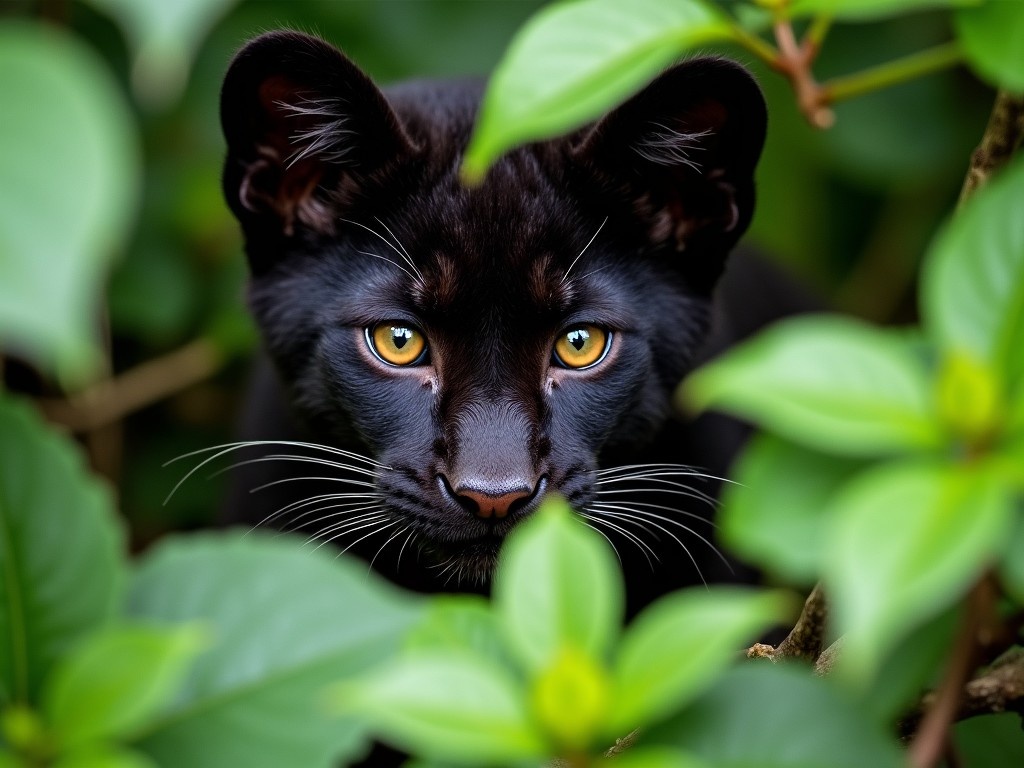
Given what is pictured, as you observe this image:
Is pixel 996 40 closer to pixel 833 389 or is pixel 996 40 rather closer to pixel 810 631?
pixel 833 389

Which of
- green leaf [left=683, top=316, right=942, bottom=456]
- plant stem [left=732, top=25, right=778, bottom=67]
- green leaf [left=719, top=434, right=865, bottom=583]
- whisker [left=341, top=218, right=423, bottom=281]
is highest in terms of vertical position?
plant stem [left=732, top=25, right=778, bottom=67]

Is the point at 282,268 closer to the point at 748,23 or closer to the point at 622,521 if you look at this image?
the point at 622,521

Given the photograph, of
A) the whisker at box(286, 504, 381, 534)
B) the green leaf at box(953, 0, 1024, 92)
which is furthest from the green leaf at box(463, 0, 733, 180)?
the whisker at box(286, 504, 381, 534)

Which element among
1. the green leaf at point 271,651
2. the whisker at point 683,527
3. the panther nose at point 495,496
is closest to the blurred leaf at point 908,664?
the green leaf at point 271,651

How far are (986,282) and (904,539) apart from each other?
0.23 metres

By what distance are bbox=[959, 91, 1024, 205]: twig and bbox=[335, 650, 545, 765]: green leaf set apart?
0.66 m

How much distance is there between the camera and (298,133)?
1941 millimetres

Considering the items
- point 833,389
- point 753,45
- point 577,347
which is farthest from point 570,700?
point 577,347

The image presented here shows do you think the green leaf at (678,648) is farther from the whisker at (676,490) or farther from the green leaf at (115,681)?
the whisker at (676,490)

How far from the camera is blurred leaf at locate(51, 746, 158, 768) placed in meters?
0.76

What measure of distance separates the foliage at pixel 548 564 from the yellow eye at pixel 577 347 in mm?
943

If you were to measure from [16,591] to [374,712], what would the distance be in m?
0.34

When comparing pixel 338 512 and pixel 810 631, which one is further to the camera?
pixel 338 512

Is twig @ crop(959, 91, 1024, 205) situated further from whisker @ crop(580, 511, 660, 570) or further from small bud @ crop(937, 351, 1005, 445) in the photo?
whisker @ crop(580, 511, 660, 570)
